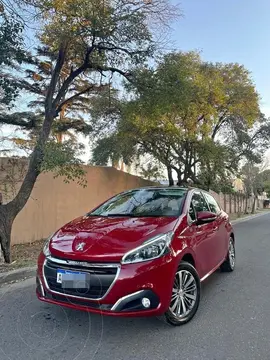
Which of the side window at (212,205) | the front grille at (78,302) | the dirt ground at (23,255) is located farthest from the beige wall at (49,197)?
the front grille at (78,302)

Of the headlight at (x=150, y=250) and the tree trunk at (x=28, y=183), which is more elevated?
the tree trunk at (x=28, y=183)

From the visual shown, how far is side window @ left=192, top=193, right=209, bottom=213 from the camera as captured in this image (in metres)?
4.73

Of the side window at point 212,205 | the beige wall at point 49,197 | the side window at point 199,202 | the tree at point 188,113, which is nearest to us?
the side window at point 199,202

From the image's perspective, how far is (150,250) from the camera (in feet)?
10.8

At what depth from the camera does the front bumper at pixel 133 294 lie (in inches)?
121

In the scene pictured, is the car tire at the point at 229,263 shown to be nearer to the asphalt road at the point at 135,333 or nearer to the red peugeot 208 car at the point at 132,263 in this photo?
the asphalt road at the point at 135,333

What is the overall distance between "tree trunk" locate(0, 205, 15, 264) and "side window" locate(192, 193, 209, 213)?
3895mm

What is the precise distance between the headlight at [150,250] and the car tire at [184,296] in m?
0.36

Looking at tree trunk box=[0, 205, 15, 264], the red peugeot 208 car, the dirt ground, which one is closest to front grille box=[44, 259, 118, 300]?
the red peugeot 208 car

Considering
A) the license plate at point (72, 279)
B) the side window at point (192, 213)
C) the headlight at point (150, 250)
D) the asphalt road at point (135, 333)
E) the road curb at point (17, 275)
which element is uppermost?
the side window at point (192, 213)

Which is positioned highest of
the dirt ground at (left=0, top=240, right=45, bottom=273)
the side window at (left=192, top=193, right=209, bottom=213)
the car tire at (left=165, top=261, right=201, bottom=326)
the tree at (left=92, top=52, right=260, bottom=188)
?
the tree at (left=92, top=52, right=260, bottom=188)

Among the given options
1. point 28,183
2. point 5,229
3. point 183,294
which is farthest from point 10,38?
point 183,294

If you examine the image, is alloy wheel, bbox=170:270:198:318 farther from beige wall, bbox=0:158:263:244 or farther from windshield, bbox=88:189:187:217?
beige wall, bbox=0:158:263:244

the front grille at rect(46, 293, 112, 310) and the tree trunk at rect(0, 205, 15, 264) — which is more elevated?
the tree trunk at rect(0, 205, 15, 264)
